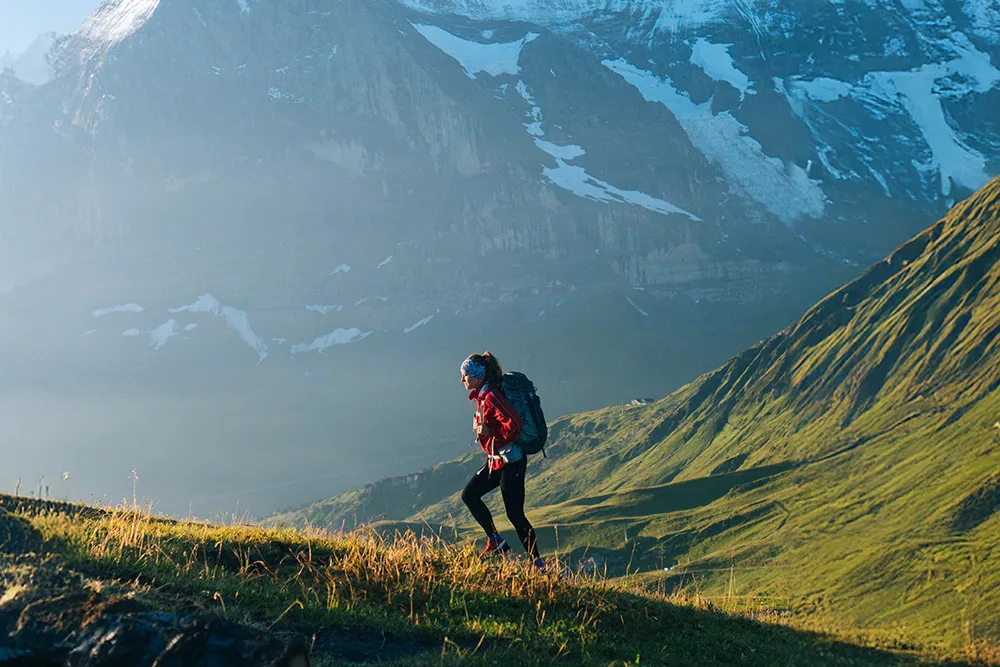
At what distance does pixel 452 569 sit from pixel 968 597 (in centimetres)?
11917

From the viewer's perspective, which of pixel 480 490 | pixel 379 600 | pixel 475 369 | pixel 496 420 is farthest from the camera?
pixel 480 490

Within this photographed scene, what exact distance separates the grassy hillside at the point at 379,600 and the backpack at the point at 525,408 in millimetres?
2141

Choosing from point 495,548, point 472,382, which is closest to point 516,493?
point 495,548

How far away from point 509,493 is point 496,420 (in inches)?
52.5

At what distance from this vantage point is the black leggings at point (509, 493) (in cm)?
1559

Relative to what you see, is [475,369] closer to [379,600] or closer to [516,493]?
[516,493]

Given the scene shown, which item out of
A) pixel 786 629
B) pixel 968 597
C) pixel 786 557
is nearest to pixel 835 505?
pixel 786 557

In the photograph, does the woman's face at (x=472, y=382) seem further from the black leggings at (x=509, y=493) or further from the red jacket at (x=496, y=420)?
the black leggings at (x=509, y=493)

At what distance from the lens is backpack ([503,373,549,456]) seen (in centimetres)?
1569

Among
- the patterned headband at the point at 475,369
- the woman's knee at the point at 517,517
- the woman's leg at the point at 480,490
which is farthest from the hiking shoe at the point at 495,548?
the patterned headband at the point at 475,369

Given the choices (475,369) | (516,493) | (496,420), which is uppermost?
(475,369)

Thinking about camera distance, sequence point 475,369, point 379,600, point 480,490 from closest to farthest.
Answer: point 379,600, point 475,369, point 480,490

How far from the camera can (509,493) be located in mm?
15570

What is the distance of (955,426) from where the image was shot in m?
173
